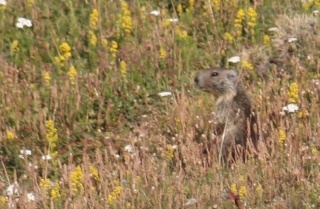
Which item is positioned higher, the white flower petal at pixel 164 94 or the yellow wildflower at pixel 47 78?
the yellow wildflower at pixel 47 78

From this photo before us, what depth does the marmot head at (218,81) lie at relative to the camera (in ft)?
32.4

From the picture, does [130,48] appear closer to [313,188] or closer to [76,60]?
[76,60]

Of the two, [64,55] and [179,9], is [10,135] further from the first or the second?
[179,9]

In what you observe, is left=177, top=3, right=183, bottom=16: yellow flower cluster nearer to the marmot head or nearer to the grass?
the grass

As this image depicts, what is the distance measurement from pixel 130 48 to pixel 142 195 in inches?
124

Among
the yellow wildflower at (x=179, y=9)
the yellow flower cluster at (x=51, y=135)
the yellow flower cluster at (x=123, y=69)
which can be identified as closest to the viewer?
the yellow flower cluster at (x=51, y=135)

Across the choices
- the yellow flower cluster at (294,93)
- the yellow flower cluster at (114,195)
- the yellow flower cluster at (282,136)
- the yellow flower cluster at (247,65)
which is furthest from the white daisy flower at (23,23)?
the yellow flower cluster at (114,195)

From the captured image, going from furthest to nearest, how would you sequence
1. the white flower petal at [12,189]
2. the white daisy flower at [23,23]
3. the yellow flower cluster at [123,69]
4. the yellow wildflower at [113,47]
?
the white daisy flower at [23,23] < the yellow wildflower at [113,47] < the yellow flower cluster at [123,69] < the white flower petal at [12,189]

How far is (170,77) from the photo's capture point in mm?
10781

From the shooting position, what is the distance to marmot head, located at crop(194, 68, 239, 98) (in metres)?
9.88

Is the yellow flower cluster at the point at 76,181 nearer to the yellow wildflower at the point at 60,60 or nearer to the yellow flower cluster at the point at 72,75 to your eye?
the yellow flower cluster at the point at 72,75

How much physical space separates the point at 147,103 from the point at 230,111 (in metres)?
1.12

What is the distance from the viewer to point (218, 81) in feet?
32.8

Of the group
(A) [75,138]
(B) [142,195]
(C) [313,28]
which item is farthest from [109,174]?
(C) [313,28]
